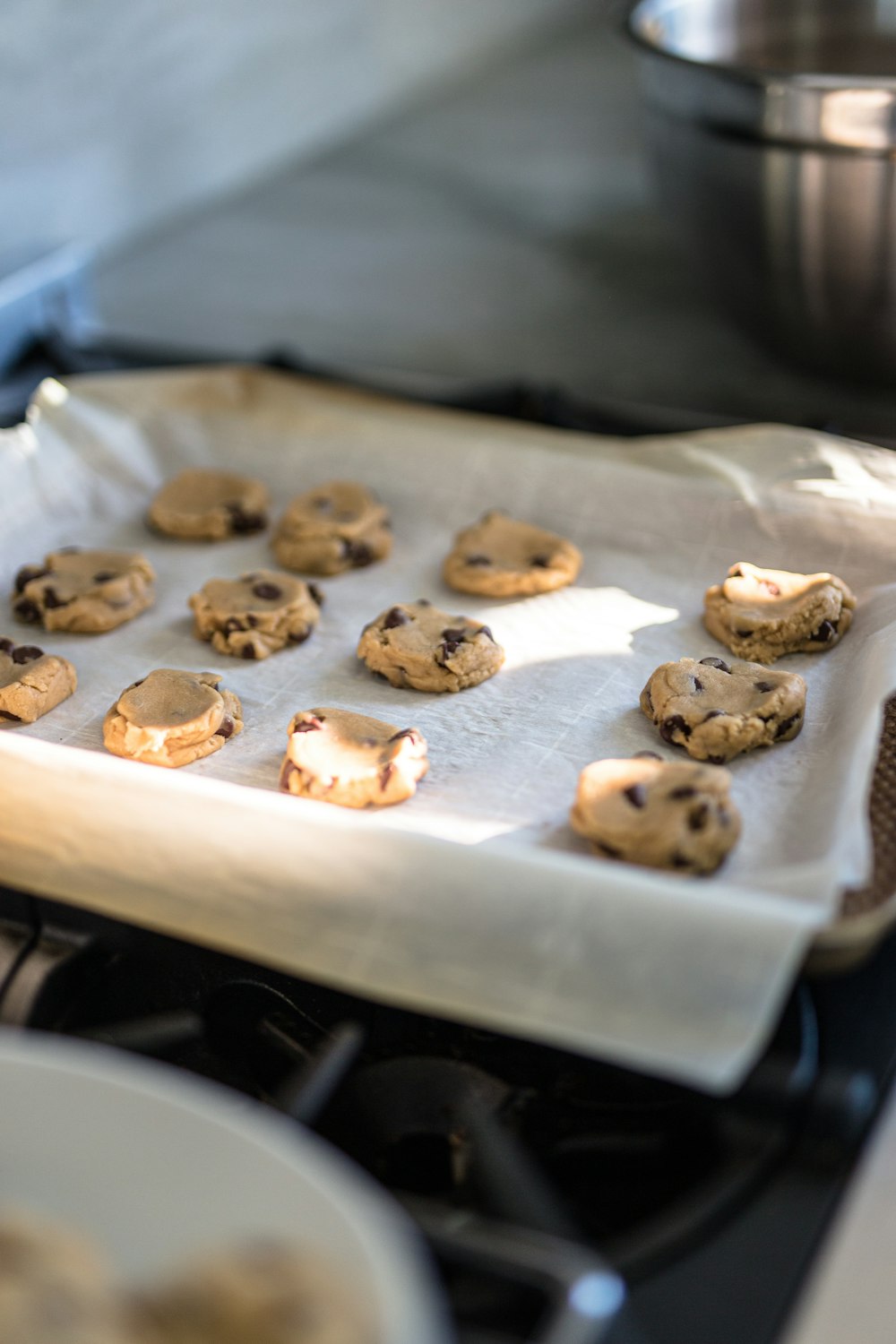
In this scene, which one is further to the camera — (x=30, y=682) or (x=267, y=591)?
(x=267, y=591)

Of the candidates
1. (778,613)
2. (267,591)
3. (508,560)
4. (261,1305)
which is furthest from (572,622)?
(261,1305)

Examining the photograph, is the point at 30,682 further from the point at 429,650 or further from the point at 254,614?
the point at 429,650

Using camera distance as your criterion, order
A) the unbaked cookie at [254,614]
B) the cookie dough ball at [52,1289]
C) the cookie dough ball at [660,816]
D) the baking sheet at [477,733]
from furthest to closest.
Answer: the unbaked cookie at [254,614], the cookie dough ball at [660,816], the baking sheet at [477,733], the cookie dough ball at [52,1289]

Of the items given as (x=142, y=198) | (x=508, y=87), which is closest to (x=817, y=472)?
(x=142, y=198)

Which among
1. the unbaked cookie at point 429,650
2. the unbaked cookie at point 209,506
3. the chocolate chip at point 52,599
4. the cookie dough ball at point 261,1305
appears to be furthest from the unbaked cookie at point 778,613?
the cookie dough ball at point 261,1305

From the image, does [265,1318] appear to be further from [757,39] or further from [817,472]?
[757,39]

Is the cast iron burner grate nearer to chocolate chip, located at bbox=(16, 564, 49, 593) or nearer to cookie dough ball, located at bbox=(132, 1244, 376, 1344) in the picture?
cookie dough ball, located at bbox=(132, 1244, 376, 1344)

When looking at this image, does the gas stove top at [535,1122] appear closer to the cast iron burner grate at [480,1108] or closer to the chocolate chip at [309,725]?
the cast iron burner grate at [480,1108]
